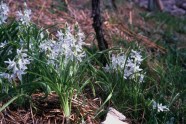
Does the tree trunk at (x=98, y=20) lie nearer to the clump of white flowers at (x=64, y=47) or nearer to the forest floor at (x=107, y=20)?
the forest floor at (x=107, y=20)

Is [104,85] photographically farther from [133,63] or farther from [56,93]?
[56,93]

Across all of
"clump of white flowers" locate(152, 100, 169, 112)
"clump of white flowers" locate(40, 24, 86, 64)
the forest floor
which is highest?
"clump of white flowers" locate(40, 24, 86, 64)

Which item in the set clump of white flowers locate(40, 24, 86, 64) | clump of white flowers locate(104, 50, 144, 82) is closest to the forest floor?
clump of white flowers locate(104, 50, 144, 82)

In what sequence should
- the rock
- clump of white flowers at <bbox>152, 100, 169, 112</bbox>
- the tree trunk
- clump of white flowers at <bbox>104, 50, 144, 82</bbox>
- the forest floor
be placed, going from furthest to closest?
1. the forest floor
2. the tree trunk
3. clump of white flowers at <bbox>104, 50, 144, 82</bbox>
4. clump of white flowers at <bbox>152, 100, 169, 112</bbox>
5. the rock

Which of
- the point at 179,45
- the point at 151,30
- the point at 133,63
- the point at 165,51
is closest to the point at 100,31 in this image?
the point at 133,63

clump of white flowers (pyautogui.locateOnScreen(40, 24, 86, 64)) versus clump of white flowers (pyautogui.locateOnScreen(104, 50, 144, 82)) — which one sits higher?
clump of white flowers (pyautogui.locateOnScreen(40, 24, 86, 64))

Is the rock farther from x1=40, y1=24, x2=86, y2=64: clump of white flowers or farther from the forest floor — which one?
the forest floor

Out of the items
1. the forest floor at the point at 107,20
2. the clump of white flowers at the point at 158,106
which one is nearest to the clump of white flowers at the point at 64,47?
the clump of white flowers at the point at 158,106

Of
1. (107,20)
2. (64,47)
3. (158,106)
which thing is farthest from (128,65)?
(107,20)
